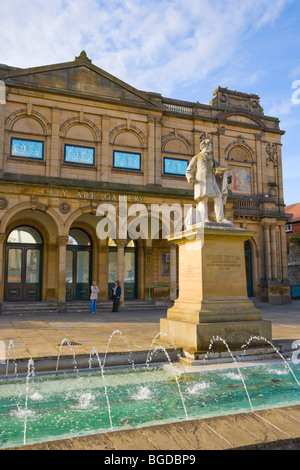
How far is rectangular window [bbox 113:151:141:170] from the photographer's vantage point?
21.6m

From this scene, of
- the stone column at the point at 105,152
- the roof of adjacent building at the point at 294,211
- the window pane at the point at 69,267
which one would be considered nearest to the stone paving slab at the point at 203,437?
the stone column at the point at 105,152

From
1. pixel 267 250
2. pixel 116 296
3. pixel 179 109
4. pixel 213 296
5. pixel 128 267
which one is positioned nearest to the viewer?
pixel 213 296

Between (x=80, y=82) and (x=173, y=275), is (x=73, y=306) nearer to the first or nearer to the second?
(x=173, y=275)

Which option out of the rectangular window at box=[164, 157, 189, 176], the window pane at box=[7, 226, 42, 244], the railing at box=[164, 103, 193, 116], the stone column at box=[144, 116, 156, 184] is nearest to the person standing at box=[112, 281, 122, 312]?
the window pane at box=[7, 226, 42, 244]

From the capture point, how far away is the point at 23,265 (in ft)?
68.2

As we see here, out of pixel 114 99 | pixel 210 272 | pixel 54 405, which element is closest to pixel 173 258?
pixel 114 99

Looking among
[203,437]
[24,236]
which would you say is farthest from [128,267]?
[203,437]

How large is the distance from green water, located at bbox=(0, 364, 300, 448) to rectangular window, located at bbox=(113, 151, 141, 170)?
659 inches

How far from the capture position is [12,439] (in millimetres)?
3408

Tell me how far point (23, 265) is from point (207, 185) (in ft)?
50.3

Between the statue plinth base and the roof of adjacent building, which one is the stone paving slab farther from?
the roof of adjacent building

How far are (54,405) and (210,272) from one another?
4.19 m
